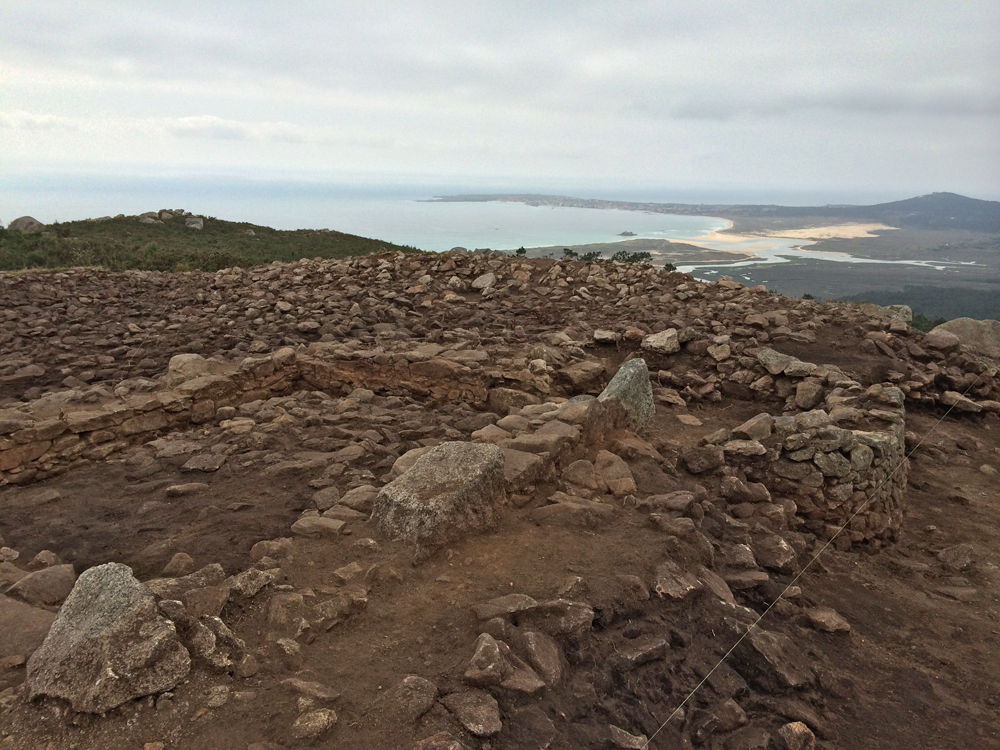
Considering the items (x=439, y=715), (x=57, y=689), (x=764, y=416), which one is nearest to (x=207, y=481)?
(x=57, y=689)

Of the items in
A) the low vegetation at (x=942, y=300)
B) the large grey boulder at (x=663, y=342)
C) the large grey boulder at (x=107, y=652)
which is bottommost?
the low vegetation at (x=942, y=300)

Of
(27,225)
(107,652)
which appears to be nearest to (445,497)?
(107,652)

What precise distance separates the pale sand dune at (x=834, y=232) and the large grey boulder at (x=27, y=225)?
1829 inches

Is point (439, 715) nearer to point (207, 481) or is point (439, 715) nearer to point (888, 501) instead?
point (207, 481)

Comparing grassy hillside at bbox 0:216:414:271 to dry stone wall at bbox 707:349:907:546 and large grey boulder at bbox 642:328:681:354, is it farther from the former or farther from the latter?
dry stone wall at bbox 707:349:907:546

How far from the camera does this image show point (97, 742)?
7.80ft

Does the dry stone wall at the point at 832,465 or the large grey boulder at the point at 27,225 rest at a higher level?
the large grey boulder at the point at 27,225

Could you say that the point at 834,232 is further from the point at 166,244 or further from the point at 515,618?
the point at 515,618

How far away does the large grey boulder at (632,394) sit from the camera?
245 inches

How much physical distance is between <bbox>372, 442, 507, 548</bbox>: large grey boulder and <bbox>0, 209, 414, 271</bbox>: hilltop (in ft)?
38.3

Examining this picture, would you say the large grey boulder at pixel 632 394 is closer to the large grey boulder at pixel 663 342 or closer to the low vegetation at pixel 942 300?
the large grey boulder at pixel 663 342

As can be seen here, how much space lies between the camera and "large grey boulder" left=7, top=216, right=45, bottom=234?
83.5 ft

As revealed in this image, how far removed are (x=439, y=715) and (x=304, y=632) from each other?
998mm

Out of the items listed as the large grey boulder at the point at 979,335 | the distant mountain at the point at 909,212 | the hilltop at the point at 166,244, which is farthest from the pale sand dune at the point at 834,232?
the large grey boulder at the point at 979,335
